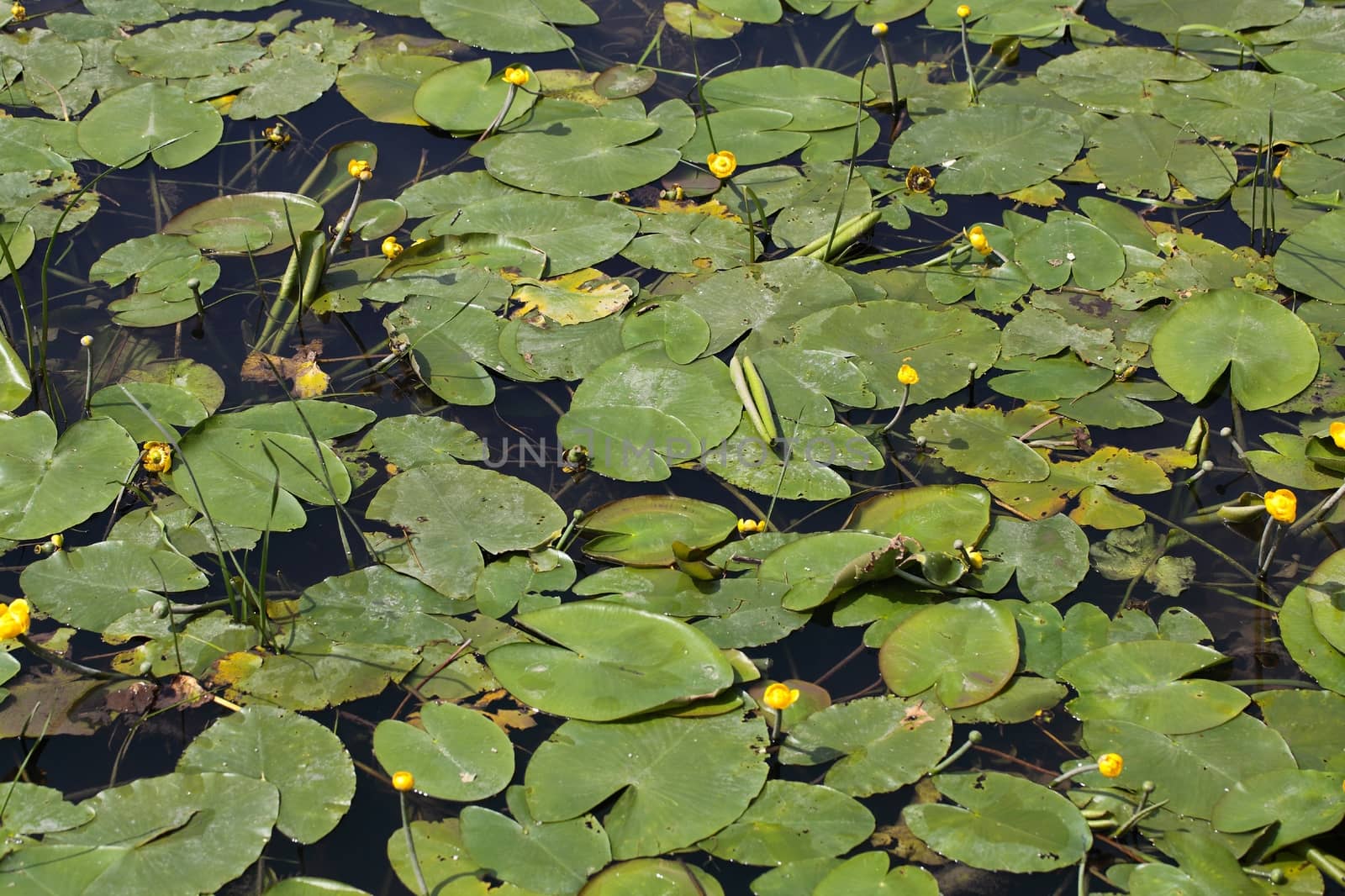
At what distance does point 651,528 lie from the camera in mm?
3070

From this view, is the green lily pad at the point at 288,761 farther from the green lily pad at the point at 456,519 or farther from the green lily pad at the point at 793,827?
the green lily pad at the point at 793,827

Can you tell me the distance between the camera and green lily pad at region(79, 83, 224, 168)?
421 centimetres

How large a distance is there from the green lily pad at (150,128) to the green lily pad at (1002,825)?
3.49 metres

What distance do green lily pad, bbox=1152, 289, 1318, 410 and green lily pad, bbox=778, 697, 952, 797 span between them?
1.49 m

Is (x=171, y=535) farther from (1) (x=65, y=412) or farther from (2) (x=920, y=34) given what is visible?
(2) (x=920, y=34)

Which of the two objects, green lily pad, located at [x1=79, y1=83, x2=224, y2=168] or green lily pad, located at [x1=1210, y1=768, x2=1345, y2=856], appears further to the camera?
green lily pad, located at [x1=79, y1=83, x2=224, y2=168]

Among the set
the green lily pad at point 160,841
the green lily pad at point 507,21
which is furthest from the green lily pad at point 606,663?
the green lily pad at point 507,21

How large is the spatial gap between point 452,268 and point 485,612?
1.42 metres

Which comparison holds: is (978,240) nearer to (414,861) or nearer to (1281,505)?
(1281,505)

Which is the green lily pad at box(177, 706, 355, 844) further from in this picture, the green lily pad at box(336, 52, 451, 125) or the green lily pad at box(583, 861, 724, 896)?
the green lily pad at box(336, 52, 451, 125)

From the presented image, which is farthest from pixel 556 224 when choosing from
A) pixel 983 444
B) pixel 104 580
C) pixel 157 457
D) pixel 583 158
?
pixel 104 580

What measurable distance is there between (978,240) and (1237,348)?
2.83 ft

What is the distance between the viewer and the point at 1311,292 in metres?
3.76

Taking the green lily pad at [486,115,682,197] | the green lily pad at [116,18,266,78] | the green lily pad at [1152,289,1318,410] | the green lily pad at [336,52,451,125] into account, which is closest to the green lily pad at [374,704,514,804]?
the green lily pad at [486,115,682,197]
